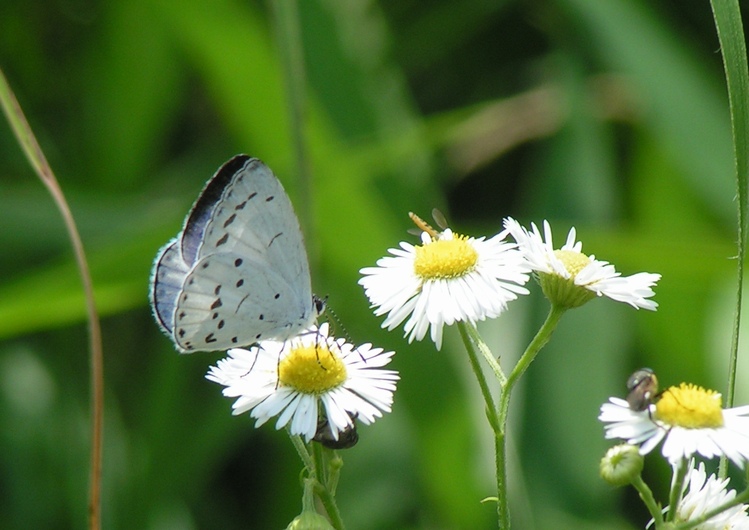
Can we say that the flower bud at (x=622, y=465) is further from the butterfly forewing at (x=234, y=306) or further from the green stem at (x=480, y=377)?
the butterfly forewing at (x=234, y=306)

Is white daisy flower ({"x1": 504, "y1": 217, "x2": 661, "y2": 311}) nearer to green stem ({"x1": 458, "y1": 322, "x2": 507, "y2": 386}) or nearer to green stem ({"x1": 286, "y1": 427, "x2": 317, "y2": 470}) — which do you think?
green stem ({"x1": 458, "y1": 322, "x2": 507, "y2": 386})

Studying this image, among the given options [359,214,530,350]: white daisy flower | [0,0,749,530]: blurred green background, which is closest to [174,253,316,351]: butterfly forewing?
[359,214,530,350]: white daisy flower

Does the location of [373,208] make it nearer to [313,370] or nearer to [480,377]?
[313,370]

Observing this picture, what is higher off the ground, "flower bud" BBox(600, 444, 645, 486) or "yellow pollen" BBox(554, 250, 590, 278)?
"yellow pollen" BBox(554, 250, 590, 278)

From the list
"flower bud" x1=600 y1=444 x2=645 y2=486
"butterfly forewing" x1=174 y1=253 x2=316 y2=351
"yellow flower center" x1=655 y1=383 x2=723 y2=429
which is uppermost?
"butterfly forewing" x1=174 y1=253 x2=316 y2=351

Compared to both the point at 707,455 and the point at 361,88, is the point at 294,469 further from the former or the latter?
the point at 707,455

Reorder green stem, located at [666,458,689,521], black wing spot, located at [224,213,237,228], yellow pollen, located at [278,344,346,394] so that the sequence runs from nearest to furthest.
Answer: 1. green stem, located at [666,458,689,521]
2. yellow pollen, located at [278,344,346,394]
3. black wing spot, located at [224,213,237,228]

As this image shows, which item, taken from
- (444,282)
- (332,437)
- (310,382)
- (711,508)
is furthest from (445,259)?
(711,508)
